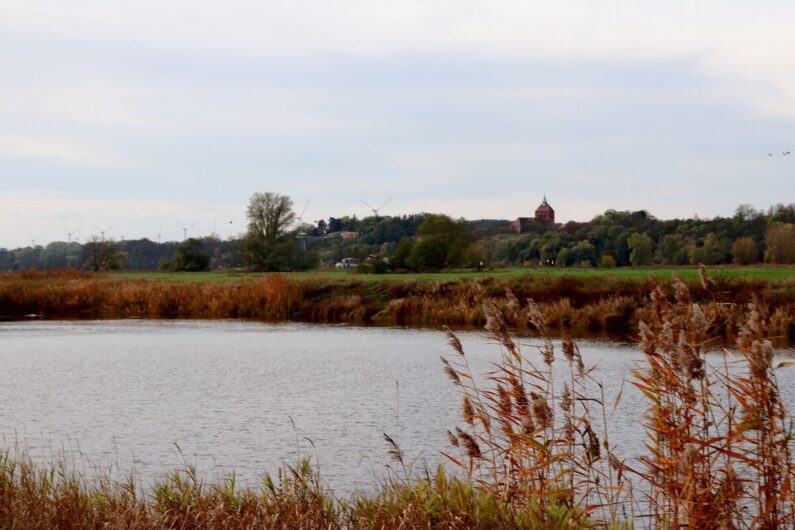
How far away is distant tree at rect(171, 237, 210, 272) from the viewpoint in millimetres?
100188

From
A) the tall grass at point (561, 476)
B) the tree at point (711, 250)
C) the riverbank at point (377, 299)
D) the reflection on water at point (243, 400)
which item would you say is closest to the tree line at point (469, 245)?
the tree at point (711, 250)

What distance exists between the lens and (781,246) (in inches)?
3605

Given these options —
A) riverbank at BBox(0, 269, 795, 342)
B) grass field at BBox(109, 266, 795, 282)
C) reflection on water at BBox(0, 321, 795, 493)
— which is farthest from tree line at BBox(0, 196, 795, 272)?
reflection on water at BBox(0, 321, 795, 493)

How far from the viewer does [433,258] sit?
79188 millimetres

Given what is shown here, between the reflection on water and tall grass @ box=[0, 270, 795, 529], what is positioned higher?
tall grass @ box=[0, 270, 795, 529]

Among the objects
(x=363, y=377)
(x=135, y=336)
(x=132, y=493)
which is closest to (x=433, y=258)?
(x=135, y=336)

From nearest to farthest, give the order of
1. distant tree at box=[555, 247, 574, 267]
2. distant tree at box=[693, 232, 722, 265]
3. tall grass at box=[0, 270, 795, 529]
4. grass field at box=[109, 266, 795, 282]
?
tall grass at box=[0, 270, 795, 529] → grass field at box=[109, 266, 795, 282] → distant tree at box=[693, 232, 722, 265] → distant tree at box=[555, 247, 574, 267]

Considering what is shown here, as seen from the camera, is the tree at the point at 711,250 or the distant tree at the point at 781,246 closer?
the distant tree at the point at 781,246

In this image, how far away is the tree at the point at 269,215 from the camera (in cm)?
11369

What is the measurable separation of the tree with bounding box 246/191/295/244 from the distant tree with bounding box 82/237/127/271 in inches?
738

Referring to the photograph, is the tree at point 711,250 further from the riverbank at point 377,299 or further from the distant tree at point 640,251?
the riverbank at point 377,299

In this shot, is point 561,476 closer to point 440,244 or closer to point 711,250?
point 440,244

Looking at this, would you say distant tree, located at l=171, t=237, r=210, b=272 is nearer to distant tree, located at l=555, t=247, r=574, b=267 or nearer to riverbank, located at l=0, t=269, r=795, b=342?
riverbank, located at l=0, t=269, r=795, b=342

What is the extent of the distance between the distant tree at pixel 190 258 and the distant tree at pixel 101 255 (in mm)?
18040
